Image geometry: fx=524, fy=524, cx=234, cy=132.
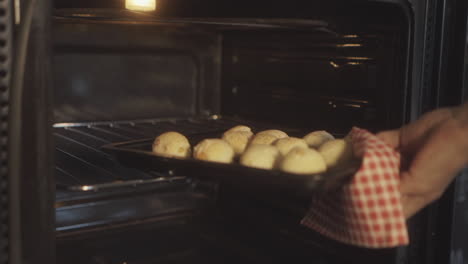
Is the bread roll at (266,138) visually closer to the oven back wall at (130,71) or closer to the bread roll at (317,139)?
the bread roll at (317,139)

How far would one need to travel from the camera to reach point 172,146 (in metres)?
1.06

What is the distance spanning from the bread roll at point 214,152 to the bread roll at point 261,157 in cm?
5

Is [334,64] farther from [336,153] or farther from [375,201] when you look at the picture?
[375,201]

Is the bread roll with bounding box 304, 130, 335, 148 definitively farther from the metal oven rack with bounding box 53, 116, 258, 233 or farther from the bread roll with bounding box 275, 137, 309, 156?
the metal oven rack with bounding box 53, 116, 258, 233

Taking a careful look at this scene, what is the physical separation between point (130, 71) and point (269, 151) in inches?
36.5

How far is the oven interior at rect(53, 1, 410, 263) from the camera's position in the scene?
4.19 feet

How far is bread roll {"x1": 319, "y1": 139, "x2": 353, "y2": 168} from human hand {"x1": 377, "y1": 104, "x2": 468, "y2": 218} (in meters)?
0.10

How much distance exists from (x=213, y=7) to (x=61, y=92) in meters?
0.65

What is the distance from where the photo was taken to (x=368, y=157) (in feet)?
2.91

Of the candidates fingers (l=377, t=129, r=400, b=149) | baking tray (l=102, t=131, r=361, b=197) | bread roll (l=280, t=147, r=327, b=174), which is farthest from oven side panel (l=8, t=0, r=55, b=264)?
fingers (l=377, t=129, r=400, b=149)

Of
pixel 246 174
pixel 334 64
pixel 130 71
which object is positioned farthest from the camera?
pixel 130 71

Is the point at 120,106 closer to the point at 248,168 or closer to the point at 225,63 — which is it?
the point at 225,63

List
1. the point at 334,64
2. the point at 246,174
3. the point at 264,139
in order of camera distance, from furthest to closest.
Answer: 1. the point at 334,64
2. the point at 264,139
3. the point at 246,174

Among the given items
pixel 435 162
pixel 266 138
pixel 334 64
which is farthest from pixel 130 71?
pixel 435 162
